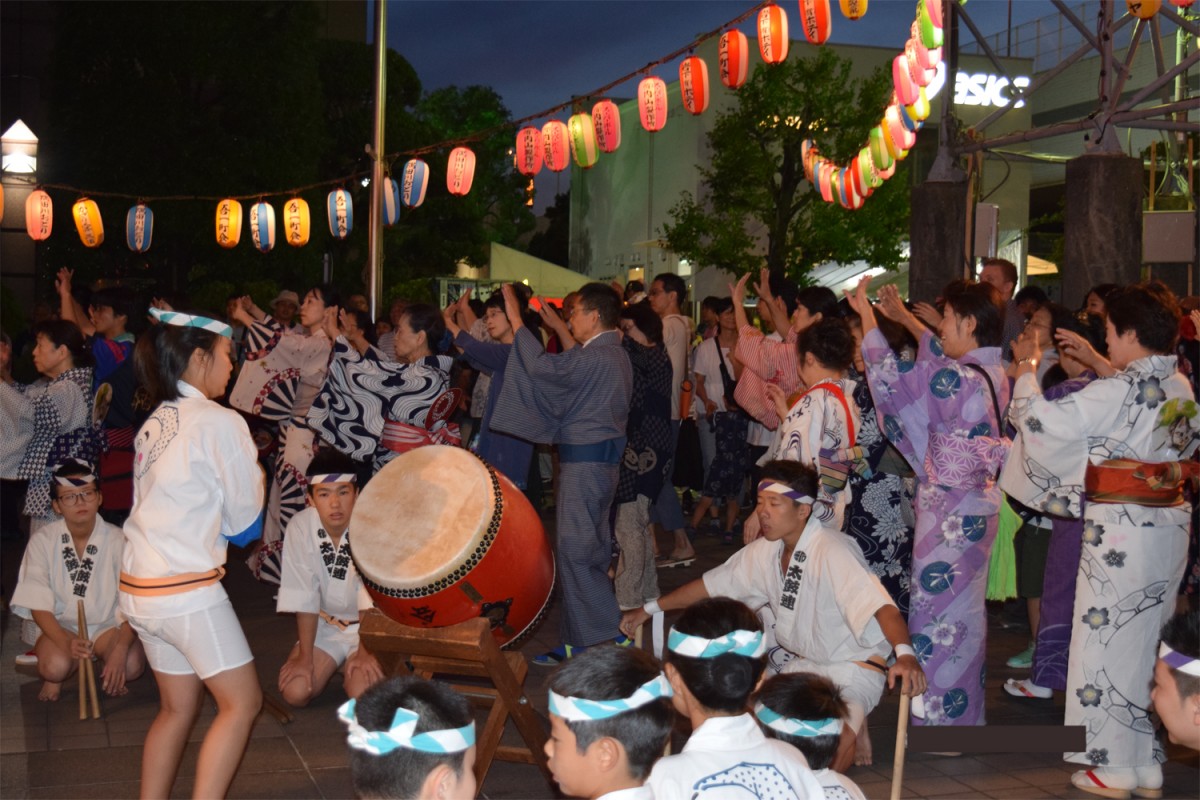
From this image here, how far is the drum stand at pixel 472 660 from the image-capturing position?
3.89 metres

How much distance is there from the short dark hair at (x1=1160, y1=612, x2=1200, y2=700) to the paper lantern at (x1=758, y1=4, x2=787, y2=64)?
30.3ft

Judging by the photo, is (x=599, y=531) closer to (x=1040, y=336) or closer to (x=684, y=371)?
(x=1040, y=336)

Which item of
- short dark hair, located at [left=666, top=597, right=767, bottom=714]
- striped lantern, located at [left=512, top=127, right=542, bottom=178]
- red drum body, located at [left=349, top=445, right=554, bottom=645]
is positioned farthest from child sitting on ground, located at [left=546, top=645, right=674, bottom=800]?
striped lantern, located at [left=512, top=127, right=542, bottom=178]

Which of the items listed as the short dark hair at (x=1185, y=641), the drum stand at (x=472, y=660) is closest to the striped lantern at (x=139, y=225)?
the drum stand at (x=472, y=660)

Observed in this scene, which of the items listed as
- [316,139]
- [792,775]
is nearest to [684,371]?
[792,775]

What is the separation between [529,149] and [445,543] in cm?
983

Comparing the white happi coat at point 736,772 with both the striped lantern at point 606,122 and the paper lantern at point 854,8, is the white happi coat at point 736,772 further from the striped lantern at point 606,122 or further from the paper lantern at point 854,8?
the striped lantern at point 606,122

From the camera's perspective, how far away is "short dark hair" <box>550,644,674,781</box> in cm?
252

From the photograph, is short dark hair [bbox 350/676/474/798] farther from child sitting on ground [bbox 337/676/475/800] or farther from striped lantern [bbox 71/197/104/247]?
striped lantern [bbox 71/197/104/247]

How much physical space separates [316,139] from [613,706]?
62.6ft

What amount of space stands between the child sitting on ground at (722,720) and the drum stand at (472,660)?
1096mm

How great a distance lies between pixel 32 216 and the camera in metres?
14.4

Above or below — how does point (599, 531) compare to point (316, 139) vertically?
below

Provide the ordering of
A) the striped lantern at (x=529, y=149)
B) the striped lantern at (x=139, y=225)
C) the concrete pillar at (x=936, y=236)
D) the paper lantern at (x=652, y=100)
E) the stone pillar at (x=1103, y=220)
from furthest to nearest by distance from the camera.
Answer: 1. the striped lantern at (x=139, y=225)
2. the striped lantern at (x=529, y=149)
3. the concrete pillar at (x=936, y=236)
4. the paper lantern at (x=652, y=100)
5. the stone pillar at (x=1103, y=220)
